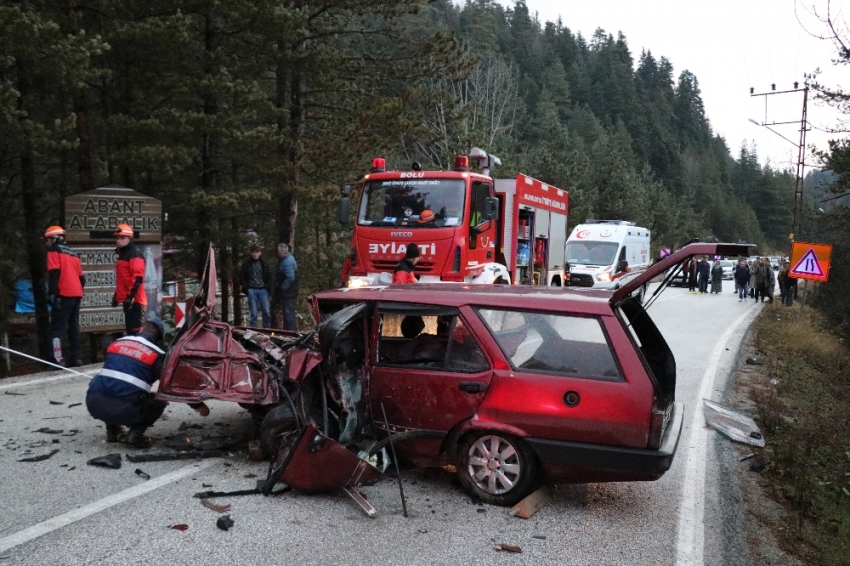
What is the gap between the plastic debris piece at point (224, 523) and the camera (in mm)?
4369

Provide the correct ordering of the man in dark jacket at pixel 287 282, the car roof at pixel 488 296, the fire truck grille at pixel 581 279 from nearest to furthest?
the car roof at pixel 488 296
the man in dark jacket at pixel 287 282
the fire truck grille at pixel 581 279

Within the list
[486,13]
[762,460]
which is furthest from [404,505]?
[486,13]

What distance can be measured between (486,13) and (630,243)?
149ft

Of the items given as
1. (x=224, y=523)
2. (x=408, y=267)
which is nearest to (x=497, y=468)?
(x=224, y=523)

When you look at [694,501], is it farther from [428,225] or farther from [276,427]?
[428,225]

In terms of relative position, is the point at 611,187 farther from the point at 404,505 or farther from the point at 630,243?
the point at 404,505

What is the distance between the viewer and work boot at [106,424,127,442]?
5.98 m

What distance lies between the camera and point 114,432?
6.00 meters

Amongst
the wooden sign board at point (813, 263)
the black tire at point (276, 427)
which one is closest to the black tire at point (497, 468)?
the black tire at point (276, 427)

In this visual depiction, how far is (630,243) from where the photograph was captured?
1034 inches

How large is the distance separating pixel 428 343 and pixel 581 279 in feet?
60.5

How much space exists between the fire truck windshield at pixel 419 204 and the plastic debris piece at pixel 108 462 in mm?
7173

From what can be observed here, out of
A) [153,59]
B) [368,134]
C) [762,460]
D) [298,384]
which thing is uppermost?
[153,59]

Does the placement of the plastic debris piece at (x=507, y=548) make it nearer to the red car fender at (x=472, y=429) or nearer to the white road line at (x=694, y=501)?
the red car fender at (x=472, y=429)
